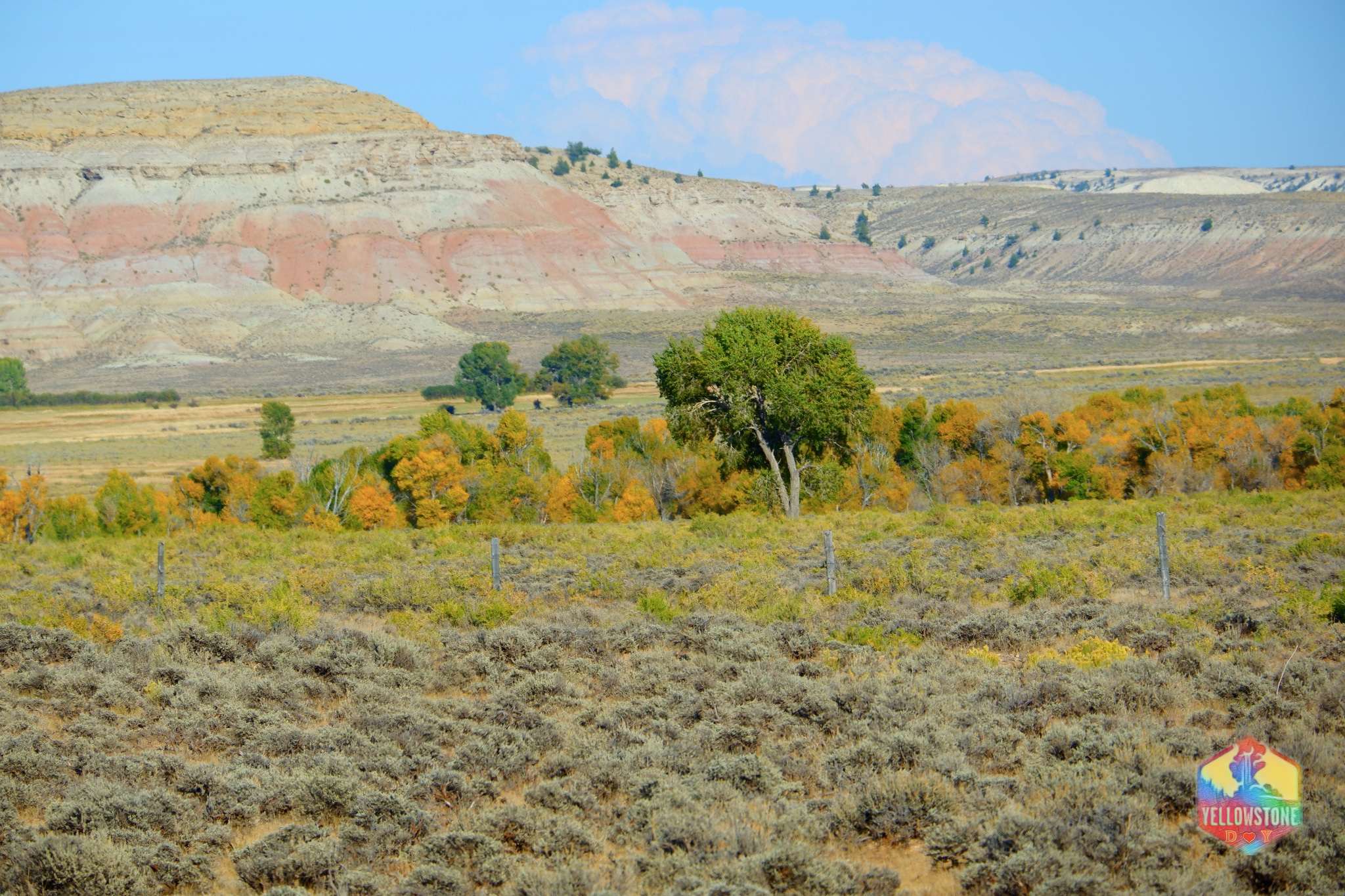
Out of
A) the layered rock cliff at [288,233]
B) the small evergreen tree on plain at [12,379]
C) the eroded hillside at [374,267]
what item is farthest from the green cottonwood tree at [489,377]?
the small evergreen tree on plain at [12,379]

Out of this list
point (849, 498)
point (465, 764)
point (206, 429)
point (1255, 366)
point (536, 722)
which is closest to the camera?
point (465, 764)

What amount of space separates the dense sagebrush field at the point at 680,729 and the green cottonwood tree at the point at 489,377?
77351mm

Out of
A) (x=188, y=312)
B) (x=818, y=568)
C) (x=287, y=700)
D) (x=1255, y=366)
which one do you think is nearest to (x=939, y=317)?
(x=1255, y=366)

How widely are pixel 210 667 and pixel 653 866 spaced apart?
8086mm

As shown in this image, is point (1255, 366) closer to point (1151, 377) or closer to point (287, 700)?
point (1151, 377)

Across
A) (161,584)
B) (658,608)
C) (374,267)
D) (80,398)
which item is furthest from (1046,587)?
(374,267)

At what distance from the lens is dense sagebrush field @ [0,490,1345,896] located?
8.40m

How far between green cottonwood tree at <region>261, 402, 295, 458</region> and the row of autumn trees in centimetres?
1776

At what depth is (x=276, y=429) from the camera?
66875 millimetres

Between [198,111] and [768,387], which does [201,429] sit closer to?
[768,387]

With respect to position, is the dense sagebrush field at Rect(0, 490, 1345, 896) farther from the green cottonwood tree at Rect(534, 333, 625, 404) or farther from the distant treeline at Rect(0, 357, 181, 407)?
the distant treeline at Rect(0, 357, 181, 407)

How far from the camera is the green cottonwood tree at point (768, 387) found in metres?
31.4

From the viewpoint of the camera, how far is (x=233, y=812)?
969 cm

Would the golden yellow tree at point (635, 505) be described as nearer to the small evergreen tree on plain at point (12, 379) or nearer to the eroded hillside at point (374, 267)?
the eroded hillside at point (374, 267)
